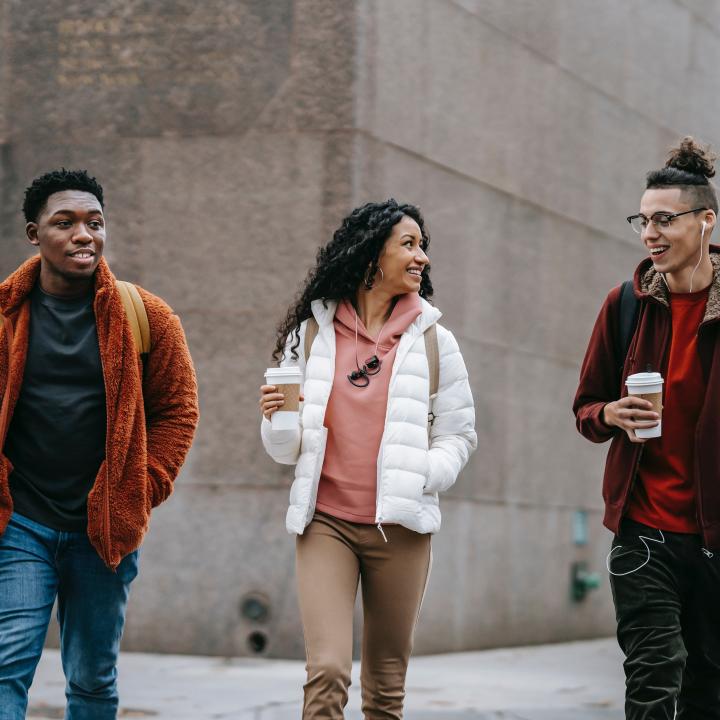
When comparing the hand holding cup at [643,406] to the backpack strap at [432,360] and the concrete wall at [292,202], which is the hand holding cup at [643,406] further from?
the concrete wall at [292,202]

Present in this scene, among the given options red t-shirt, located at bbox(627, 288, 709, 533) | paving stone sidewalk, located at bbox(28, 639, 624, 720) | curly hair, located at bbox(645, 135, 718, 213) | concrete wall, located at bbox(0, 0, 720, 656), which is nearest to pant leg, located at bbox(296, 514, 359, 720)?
red t-shirt, located at bbox(627, 288, 709, 533)

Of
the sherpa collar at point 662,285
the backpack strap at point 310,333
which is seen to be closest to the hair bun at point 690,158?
the sherpa collar at point 662,285

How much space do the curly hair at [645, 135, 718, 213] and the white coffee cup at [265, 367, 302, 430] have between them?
1.43 meters

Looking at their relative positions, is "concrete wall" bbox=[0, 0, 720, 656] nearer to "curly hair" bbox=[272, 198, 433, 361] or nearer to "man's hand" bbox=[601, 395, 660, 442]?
"curly hair" bbox=[272, 198, 433, 361]

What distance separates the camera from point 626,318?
5.13m

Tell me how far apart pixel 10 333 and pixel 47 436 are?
37 cm

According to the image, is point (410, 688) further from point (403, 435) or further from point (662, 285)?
point (662, 285)

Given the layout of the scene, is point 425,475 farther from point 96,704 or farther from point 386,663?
point 96,704

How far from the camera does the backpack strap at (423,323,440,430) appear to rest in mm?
5199

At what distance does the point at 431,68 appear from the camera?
396 inches

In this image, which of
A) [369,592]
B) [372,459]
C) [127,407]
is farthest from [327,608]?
[127,407]

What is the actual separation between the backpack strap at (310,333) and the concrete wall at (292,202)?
13.5ft

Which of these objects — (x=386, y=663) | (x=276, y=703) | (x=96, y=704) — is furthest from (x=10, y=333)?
(x=276, y=703)

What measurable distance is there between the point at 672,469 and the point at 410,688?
12.6ft
